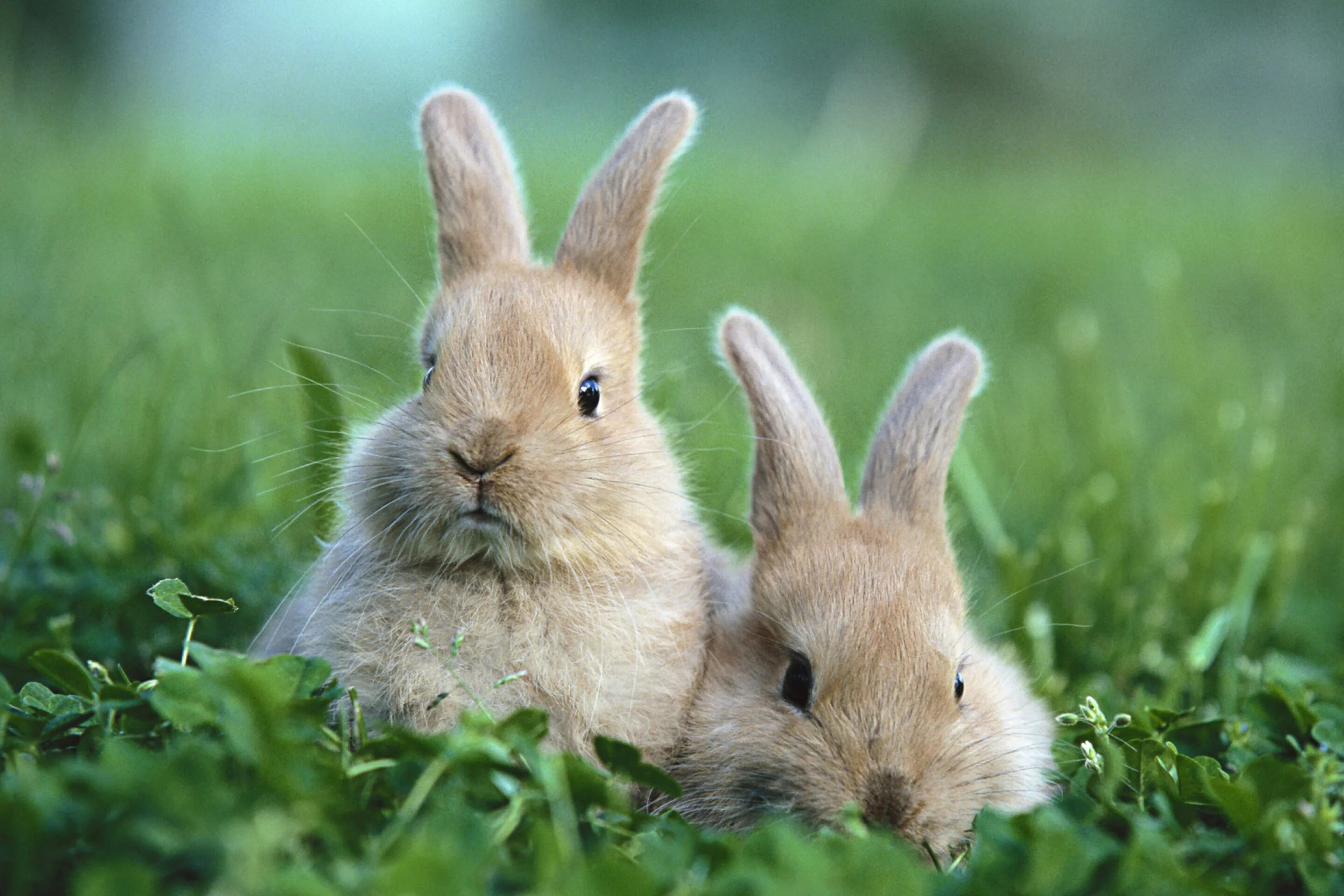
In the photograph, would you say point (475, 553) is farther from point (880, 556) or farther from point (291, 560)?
point (291, 560)

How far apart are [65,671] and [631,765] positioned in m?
1.12

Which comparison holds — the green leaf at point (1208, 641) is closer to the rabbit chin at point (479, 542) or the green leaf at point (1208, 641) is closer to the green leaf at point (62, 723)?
the rabbit chin at point (479, 542)

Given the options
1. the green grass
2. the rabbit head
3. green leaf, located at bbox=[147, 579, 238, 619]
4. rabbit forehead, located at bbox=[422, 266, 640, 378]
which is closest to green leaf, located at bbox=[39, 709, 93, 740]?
the green grass

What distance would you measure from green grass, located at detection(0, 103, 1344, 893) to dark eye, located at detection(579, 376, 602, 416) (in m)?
0.46

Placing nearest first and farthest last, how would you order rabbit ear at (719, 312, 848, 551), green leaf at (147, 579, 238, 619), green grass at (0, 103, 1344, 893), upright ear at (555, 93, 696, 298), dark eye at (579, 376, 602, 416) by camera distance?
green grass at (0, 103, 1344, 893)
green leaf at (147, 579, 238, 619)
dark eye at (579, 376, 602, 416)
rabbit ear at (719, 312, 848, 551)
upright ear at (555, 93, 696, 298)

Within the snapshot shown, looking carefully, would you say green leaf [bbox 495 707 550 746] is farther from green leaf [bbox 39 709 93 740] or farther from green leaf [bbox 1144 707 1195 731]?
green leaf [bbox 1144 707 1195 731]

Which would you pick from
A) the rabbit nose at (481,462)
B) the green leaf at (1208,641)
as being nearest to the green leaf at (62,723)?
the rabbit nose at (481,462)

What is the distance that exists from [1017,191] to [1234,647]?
825 centimetres

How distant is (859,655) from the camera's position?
296cm

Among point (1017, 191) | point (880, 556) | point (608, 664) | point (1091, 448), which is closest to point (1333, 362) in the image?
point (1091, 448)

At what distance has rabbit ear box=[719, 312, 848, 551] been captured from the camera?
3400mm

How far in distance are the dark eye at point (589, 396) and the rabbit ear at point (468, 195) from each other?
0.50m

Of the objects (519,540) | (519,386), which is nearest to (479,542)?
(519,540)

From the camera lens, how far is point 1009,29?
61.7 ft
